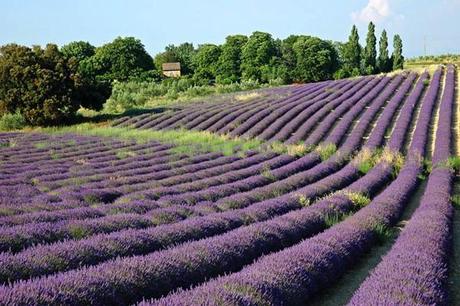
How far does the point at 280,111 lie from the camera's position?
32812 mm

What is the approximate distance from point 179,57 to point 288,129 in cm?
9080

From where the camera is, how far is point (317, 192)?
1234 centimetres

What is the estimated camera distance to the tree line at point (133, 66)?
35.8 m

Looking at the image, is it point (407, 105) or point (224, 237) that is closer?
point (224, 237)

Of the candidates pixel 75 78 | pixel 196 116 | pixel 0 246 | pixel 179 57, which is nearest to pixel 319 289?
pixel 0 246

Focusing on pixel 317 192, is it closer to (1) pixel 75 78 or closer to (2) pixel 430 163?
(2) pixel 430 163

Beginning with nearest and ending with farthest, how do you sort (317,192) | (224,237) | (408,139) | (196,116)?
(224,237)
(317,192)
(408,139)
(196,116)

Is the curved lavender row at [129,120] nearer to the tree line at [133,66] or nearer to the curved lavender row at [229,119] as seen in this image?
the tree line at [133,66]

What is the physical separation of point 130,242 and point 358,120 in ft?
79.4

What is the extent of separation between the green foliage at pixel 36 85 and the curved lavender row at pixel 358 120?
19.5m

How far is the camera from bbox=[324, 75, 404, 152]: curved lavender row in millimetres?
22922

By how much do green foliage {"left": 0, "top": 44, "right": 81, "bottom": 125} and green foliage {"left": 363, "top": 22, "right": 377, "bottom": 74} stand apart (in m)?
45.7

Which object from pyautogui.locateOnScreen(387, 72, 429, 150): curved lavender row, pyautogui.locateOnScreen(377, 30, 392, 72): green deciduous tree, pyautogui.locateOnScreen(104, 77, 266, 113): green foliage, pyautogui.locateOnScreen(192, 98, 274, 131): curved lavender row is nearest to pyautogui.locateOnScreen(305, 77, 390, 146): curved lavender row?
pyautogui.locateOnScreen(387, 72, 429, 150): curved lavender row

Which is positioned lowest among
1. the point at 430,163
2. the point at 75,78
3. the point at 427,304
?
the point at 430,163
